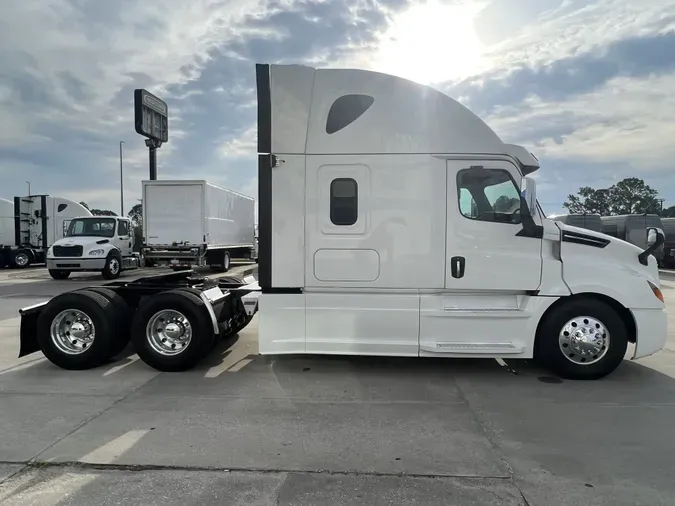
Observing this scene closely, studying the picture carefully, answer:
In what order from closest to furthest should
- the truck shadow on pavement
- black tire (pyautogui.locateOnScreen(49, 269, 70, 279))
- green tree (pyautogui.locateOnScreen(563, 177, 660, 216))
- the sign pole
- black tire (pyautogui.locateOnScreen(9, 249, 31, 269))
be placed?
the truck shadow on pavement → black tire (pyautogui.locateOnScreen(49, 269, 70, 279)) → the sign pole → black tire (pyautogui.locateOnScreen(9, 249, 31, 269)) → green tree (pyautogui.locateOnScreen(563, 177, 660, 216))

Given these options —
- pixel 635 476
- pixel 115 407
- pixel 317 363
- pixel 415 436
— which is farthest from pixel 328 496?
pixel 317 363

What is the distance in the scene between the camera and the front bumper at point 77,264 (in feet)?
57.6

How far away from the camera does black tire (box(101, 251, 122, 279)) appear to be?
1794cm

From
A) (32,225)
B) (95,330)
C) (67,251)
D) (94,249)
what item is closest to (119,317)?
(95,330)

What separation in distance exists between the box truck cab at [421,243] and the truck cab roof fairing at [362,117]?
0.01m

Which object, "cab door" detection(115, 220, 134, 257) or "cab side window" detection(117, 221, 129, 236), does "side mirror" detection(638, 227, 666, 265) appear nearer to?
"cab door" detection(115, 220, 134, 257)

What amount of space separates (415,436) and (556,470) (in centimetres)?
110

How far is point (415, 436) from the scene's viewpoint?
13.1ft

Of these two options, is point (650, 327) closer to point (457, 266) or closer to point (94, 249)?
point (457, 266)

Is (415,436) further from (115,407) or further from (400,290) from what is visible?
(115,407)

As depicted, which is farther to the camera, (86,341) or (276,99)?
(86,341)

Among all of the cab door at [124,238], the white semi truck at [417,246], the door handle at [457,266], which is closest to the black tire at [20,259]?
the cab door at [124,238]

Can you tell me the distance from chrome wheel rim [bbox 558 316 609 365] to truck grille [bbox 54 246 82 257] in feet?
56.7

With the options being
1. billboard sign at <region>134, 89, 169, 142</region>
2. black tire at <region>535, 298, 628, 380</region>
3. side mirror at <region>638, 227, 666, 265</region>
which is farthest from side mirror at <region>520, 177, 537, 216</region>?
billboard sign at <region>134, 89, 169, 142</region>
